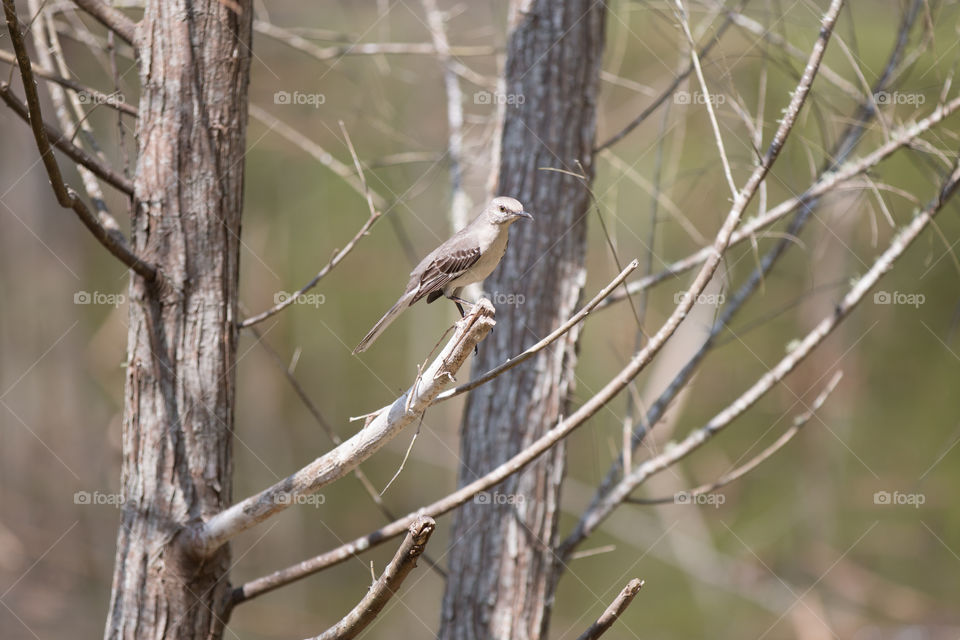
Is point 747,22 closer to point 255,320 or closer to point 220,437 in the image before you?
→ point 255,320

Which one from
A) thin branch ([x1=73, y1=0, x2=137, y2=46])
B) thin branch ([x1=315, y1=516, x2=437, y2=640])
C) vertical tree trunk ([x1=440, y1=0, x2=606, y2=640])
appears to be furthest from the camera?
vertical tree trunk ([x1=440, y1=0, x2=606, y2=640])

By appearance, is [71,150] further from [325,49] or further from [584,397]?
[584,397]

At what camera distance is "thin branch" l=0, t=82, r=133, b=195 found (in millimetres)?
2127

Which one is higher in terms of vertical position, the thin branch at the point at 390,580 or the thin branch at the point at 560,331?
the thin branch at the point at 560,331

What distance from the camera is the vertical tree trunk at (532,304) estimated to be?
10.7ft

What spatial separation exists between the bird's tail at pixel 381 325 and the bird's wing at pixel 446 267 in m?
0.08

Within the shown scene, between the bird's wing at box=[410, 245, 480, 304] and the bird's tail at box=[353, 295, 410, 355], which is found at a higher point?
the bird's wing at box=[410, 245, 480, 304]

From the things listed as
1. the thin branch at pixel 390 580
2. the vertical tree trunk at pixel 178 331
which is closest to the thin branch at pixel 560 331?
the thin branch at pixel 390 580

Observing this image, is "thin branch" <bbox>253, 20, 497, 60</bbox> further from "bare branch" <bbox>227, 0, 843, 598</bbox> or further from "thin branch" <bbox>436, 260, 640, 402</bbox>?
"thin branch" <bbox>436, 260, 640, 402</bbox>

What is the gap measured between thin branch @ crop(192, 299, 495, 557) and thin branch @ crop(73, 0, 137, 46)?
144cm

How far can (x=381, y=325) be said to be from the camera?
2586mm

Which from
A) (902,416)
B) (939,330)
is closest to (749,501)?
(902,416)

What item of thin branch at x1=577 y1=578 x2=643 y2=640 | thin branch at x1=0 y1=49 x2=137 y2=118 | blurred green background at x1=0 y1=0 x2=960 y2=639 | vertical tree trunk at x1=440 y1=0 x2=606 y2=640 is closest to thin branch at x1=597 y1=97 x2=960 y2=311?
vertical tree trunk at x1=440 y1=0 x2=606 y2=640

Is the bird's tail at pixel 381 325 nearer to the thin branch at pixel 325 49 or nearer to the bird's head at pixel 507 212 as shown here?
the bird's head at pixel 507 212
